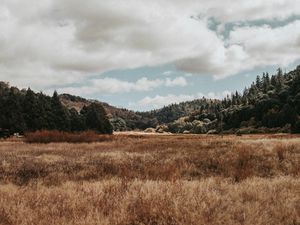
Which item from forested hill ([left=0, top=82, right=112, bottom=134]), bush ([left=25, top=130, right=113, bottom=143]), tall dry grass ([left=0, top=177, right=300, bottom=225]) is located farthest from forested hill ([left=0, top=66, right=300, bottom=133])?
tall dry grass ([left=0, top=177, right=300, bottom=225])

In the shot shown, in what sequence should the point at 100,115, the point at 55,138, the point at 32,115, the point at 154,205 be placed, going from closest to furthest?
the point at 154,205, the point at 55,138, the point at 32,115, the point at 100,115

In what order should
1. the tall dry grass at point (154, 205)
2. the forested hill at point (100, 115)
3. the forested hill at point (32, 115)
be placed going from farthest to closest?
the forested hill at point (100, 115)
the forested hill at point (32, 115)
the tall dry grass at point (154, 205)

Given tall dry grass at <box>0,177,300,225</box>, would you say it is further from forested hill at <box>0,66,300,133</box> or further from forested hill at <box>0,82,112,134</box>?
forested hill at <box>0,66,300,133</box>

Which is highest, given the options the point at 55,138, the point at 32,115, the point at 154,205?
the point at 32,115

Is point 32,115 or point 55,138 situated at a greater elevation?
point 32,115

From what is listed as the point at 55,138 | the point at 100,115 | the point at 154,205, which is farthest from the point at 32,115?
the point at 154,205

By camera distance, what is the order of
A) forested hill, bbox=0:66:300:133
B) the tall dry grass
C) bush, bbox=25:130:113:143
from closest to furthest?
the tall dry grass < bush, bbox=25:130:113:143 < forested hill, bbox=0:66:300:133

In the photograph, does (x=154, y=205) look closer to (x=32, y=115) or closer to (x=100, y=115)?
(x=32, y=115)

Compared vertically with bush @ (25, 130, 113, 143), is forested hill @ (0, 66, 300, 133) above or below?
above

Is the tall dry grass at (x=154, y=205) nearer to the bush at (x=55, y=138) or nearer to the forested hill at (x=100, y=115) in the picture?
the bush at (x=55, y=138)

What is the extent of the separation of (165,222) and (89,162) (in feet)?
36.4

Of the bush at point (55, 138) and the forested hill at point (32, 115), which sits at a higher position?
the forested hill at point (32, 115)

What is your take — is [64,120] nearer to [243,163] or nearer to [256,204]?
[243,163]

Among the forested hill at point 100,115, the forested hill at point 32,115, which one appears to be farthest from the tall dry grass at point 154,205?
the forested hill at point 100,115
